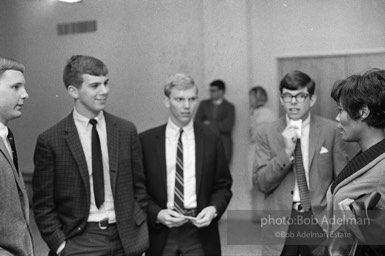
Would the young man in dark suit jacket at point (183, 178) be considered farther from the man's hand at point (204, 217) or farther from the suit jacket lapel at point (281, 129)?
the suit jacket lapel at point (281, 129)

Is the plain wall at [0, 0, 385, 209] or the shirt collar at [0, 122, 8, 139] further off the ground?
the plain wall at [0, 0, 385, 209]

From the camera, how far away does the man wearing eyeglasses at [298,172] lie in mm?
3375

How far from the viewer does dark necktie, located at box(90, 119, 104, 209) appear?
10.8 feet

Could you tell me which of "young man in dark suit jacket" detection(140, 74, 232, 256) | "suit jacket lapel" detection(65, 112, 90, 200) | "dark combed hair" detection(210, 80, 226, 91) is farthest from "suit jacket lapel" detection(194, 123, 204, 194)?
"dark combed hair" detection(210, 80, 226, 91)

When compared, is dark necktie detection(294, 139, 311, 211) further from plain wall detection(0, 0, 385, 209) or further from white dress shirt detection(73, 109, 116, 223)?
white dress shirt detection(73, 109, 116, 223)

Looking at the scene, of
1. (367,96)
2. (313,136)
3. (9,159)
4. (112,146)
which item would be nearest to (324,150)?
(313,136)

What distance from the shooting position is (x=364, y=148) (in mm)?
2688

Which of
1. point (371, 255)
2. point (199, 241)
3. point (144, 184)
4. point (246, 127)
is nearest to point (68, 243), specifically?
point (144, 184)

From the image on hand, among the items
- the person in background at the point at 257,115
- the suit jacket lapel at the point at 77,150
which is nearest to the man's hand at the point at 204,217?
the suit jacket lapel at the point at 77,150

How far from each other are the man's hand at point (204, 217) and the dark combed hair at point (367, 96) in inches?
45.7

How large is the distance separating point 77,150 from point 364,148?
160cm

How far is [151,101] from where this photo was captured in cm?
409

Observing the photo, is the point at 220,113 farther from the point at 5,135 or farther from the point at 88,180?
the point at 5,135

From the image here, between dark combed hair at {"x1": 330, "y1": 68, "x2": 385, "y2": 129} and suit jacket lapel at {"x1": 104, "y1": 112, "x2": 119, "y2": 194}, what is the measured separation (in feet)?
4.54
